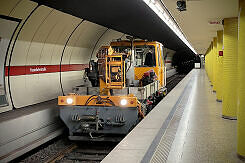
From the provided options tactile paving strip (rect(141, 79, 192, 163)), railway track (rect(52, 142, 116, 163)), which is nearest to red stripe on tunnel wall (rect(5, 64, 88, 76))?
railway track (rect(52, 142, 116, 163))

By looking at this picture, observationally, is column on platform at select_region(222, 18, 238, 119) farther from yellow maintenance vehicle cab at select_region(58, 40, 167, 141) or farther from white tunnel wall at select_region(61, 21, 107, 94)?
white tunnel wall at select_region(61, 21, 107, 94)

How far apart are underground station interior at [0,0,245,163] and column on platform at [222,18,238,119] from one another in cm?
3

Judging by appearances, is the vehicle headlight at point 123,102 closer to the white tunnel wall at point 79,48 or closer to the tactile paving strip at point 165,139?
the tactile paving strip at point 165,139

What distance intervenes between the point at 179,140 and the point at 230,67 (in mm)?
2750

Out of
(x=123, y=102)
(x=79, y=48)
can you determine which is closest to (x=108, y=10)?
(x=79, y=48)

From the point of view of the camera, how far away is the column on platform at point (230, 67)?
7.52 meters

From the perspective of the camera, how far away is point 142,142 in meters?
5.60

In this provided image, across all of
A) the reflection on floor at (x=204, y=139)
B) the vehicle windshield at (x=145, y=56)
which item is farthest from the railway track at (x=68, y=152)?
the vehicle windshield at (x=145, y=56)

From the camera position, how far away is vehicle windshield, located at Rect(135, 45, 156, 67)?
10305 mm

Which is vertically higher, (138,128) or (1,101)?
(1,101)

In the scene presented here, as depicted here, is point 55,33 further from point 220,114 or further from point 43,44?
point 220,114

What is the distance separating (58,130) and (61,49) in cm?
326

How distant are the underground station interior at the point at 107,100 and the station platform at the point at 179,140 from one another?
0.02m

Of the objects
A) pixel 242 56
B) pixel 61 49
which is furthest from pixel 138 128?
pixel 61 49
